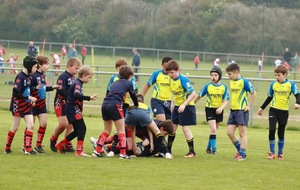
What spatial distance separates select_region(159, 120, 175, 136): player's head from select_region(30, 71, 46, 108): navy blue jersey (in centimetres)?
214

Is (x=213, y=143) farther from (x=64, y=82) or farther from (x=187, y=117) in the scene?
(x=64, y=82)

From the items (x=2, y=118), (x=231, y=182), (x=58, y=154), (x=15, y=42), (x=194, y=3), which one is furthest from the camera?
(x=194, y=3)

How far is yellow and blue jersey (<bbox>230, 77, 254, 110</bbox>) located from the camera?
13.1 m

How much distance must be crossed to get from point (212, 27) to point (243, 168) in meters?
52.0

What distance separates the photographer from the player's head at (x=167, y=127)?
43.1ft

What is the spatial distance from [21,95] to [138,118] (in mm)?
2004

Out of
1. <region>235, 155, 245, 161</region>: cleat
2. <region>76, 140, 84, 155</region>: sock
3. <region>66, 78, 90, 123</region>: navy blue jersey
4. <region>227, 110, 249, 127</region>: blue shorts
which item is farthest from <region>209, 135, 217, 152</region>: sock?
<region>66, 78, 90, 123</region>: navy blue jersey

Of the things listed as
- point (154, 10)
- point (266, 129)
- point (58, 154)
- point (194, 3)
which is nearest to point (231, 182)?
point (58, 154)

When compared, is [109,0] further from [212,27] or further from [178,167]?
[178,167]

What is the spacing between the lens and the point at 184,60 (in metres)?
60.5

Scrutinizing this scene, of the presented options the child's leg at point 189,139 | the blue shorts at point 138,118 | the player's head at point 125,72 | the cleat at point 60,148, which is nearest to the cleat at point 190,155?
the child's leg at point 189,139

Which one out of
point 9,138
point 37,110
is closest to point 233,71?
point 37,110

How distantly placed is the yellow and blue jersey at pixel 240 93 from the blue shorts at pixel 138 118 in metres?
1.61

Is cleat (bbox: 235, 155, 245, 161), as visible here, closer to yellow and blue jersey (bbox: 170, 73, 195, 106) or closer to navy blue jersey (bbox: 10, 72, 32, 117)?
yellow and blue jersey (bbox: 170, 73, 195, 106)
